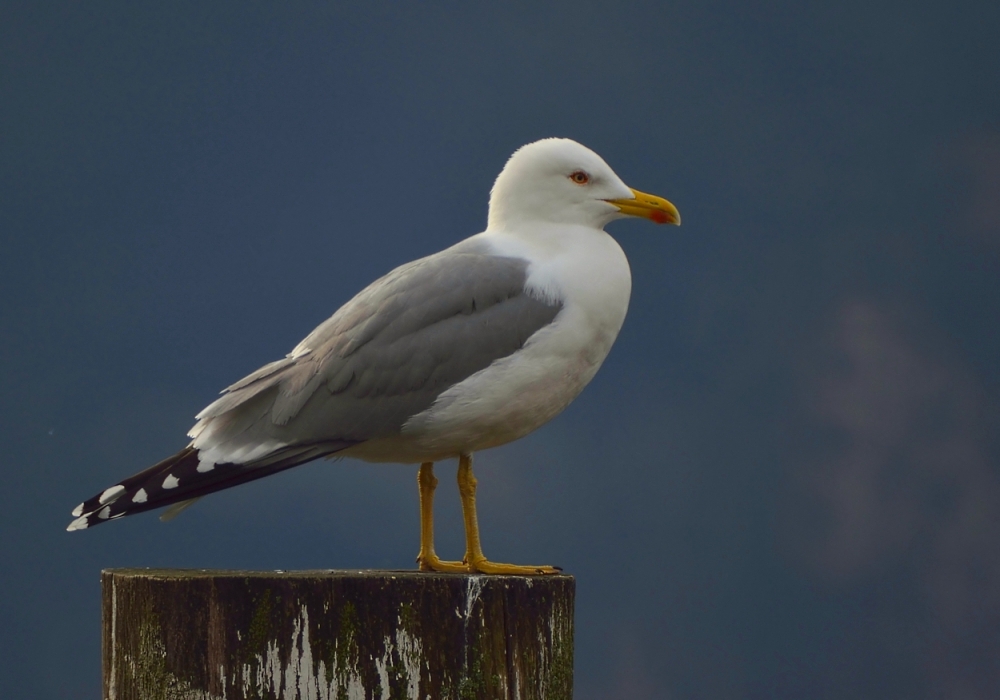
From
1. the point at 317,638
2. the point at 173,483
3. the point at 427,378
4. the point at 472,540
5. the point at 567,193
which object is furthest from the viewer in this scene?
the point at 567,193

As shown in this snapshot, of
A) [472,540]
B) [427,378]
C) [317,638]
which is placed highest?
[427,378]

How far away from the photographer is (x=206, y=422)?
438cm

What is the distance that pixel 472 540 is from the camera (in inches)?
175

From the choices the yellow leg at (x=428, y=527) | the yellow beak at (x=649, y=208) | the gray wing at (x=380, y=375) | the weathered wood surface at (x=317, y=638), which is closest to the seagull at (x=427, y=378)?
the gray wing at (x=380, y=375)

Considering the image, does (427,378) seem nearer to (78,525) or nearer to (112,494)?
(112,494)

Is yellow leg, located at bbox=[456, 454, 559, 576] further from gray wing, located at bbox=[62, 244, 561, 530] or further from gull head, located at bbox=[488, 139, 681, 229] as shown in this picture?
gull head, located at bbox=[488, 139, 681, 229]

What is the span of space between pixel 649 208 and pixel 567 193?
33 centimetres

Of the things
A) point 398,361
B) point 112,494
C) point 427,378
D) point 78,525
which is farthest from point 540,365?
point 78,525

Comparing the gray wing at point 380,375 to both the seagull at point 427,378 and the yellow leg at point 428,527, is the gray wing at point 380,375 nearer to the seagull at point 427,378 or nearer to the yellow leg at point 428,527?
the seagull at point 427,378

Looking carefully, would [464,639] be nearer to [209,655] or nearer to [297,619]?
[297,619]

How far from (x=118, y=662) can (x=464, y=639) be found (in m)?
1.06

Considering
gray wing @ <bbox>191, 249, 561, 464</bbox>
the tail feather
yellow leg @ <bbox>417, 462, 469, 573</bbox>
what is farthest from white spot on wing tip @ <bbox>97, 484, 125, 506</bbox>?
yellow leg @ <bbox>417, 462, 469, 573</bbox>

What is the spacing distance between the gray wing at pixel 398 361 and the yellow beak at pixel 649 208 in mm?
597

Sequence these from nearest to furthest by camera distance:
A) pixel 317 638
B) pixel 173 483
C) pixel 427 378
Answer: pixel 317 638 < pixel 173 483 < pixel 427 378
